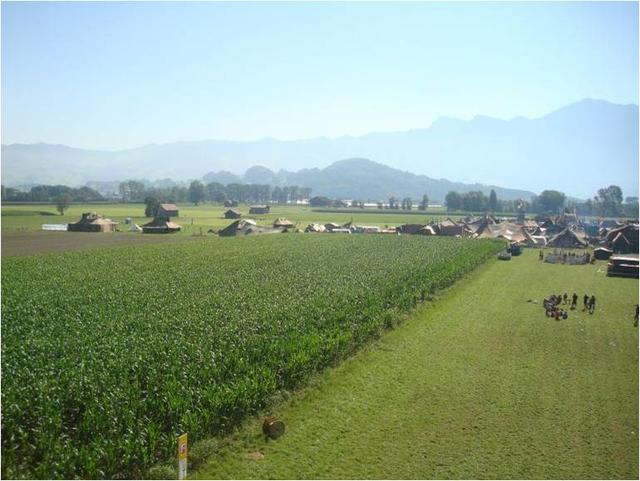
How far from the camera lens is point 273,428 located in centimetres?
1773

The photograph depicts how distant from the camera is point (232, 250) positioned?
66312 millimetres

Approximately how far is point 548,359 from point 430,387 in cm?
857

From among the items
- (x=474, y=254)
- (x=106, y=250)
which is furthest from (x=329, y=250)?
(x=106, y=250)

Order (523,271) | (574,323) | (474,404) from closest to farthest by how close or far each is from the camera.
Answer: (474,404) → (574,323) → (523,271)

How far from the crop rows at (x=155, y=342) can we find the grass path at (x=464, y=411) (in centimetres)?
161

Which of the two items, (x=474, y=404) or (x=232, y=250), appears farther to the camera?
(x=232, y=250)

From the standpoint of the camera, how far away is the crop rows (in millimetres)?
15164

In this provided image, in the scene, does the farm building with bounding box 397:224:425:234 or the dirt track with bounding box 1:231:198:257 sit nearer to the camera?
the dirt track with bounding box 1:231:198:257

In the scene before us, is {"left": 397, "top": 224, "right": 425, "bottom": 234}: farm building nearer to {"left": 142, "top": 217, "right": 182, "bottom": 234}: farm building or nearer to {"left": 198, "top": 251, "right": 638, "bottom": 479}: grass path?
{"left": 142, "top": 217, "right": 182, "bottom": 234}: farm building

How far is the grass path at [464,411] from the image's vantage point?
16281 mm

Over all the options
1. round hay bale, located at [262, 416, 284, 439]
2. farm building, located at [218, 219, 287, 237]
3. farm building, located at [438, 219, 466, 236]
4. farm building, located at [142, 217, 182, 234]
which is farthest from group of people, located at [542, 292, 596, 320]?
farm building, located at [142, 217, 182, 234]

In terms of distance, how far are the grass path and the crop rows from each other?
161cm

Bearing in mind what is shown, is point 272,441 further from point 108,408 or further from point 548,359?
point 548,359

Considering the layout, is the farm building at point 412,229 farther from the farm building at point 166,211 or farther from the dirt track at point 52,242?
the farm building at point 166,211
